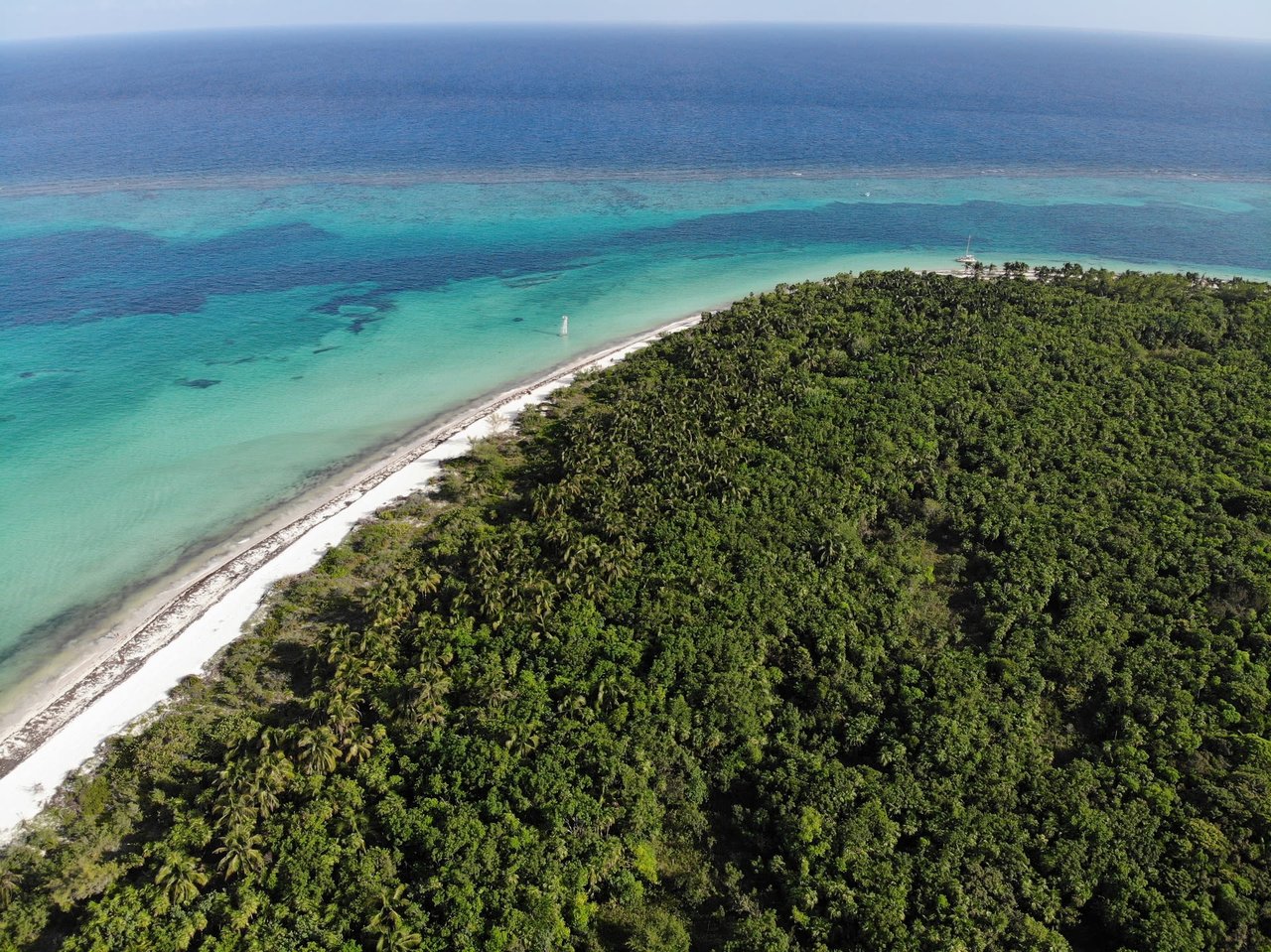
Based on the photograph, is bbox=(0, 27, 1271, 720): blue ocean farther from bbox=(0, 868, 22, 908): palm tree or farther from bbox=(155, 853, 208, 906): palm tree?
bbox=(155, 853, 208, 906): palm tree

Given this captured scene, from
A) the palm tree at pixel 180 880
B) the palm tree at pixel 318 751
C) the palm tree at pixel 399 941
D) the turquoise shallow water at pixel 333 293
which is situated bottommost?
the palm tree at pixel 399 941

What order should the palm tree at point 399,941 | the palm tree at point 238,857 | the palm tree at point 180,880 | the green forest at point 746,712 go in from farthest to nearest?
the palm tree at point 238,857
the green forest at point 746,712
the palm tree at point 180,880
the palm tree at point 399,941

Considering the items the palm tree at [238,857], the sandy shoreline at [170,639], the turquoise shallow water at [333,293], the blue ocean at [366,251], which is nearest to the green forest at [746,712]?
the palm tree at [238,857]

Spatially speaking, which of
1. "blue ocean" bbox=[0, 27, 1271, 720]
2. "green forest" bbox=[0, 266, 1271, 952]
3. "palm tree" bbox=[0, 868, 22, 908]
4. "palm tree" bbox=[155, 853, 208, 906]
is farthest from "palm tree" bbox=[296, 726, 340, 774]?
"blue ocean" bbox=[0, 27, 1271, 720]

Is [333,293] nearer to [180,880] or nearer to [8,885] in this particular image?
[8,885]

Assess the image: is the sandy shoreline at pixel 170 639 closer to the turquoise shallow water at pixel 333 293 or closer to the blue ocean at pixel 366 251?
the blue ocean at pixel 366 251

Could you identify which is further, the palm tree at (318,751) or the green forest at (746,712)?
the palm tree at (318,751)
